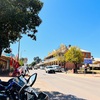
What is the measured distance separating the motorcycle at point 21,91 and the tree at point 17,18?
7266mm

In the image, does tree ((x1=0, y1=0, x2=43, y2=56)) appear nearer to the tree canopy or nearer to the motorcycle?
the motorcycle

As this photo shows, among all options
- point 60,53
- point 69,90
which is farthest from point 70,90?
point 60,53

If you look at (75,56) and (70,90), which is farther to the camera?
(75,56)

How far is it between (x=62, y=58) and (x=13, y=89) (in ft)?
287

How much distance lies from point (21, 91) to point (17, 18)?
812cm

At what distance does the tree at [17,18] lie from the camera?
13.3 metres

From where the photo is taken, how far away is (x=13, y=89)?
6.32m

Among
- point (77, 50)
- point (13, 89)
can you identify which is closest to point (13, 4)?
point (13, 89)

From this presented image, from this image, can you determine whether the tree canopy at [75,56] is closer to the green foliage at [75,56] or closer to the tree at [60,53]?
the green foliage at [75,56]

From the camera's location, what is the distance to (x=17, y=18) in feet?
44.8

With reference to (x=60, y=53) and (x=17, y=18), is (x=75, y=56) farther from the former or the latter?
(x=17, y=18)

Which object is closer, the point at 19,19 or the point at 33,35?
the point at 19,19

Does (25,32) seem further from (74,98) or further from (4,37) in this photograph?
(74,98)

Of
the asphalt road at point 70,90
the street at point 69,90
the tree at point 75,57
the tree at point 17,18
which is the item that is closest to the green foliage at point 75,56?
the tree at point 75,57
